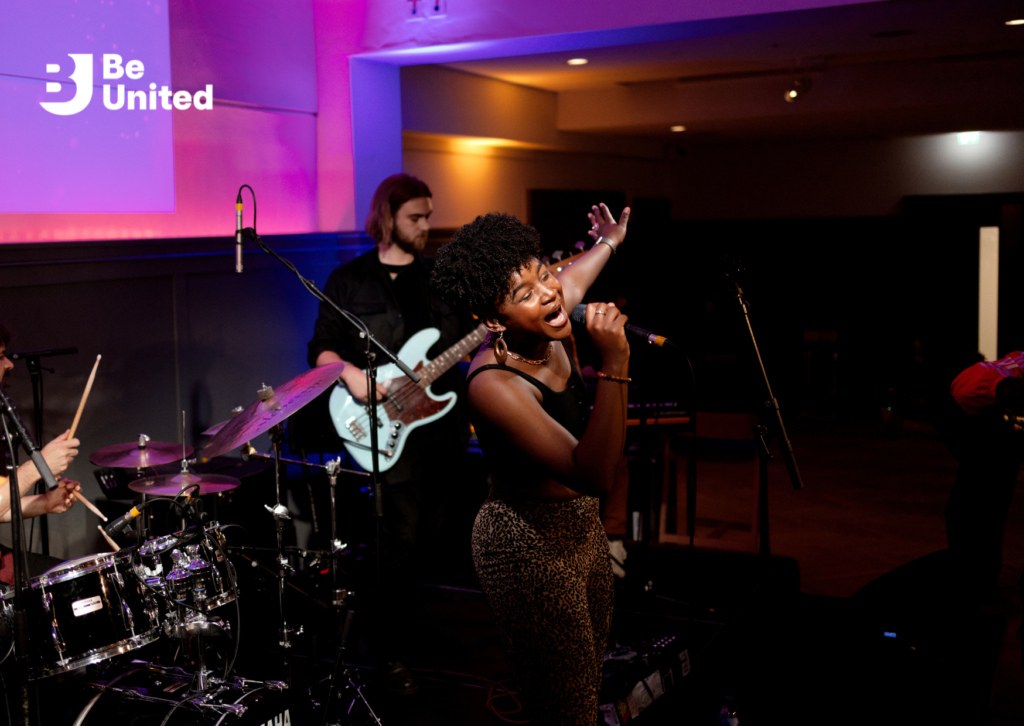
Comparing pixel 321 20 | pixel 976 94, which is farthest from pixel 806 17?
pixel 976 94

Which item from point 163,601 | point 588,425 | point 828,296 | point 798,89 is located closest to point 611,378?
point 588,425

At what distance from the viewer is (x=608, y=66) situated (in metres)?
7.46

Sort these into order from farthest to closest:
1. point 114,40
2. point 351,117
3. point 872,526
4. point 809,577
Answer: point 872,526, point 351,117, point 809,577, point 114,40

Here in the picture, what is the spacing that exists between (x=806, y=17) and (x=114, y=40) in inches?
124

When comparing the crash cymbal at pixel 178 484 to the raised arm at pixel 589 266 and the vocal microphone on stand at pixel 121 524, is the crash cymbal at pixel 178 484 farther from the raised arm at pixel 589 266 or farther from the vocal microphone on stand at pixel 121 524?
the raised arm at pixel 589 266

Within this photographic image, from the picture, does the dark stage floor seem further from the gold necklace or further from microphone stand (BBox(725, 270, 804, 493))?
the gold necklace

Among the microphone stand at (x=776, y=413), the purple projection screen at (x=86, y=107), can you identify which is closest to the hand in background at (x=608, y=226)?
the microphone stand at (x=776, y=413)

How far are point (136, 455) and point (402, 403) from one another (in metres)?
1.10

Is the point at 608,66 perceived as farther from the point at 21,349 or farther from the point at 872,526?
the point at 21,349

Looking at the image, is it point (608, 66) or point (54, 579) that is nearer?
point (54, 579)

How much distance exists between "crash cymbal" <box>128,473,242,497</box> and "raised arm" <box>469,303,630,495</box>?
1600mm

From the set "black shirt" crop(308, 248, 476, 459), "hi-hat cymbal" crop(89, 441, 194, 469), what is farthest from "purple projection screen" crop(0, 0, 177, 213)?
"hi-hat cymbal" crop(89, 441, 194, 469)

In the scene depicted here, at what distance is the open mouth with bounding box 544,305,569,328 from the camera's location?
212 centimetres

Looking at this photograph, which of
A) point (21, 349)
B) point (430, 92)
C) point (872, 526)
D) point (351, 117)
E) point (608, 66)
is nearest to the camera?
point (21, 349)
